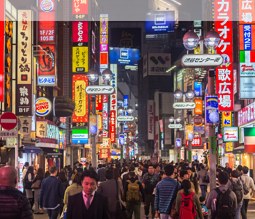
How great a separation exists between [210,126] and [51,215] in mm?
5678

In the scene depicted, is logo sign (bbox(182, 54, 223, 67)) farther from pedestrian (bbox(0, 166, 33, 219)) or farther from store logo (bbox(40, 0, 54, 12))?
store logo (bbox(40, 0, 54, 12))

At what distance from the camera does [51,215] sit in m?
13.5

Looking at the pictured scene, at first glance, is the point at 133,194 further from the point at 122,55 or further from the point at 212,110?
the point at 122,55

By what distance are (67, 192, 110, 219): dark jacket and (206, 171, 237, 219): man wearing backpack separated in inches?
160

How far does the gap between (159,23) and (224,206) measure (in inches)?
2796

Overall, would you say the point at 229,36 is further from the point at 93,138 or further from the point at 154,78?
the point at 154,78

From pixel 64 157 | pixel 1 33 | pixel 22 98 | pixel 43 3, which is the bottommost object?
pixel 64 157

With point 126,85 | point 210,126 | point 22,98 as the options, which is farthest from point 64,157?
point 126,85

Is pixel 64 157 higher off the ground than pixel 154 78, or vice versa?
pixel 154 78

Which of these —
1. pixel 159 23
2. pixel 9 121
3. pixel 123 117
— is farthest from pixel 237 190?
pixel 159 23

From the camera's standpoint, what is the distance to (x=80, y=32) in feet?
125

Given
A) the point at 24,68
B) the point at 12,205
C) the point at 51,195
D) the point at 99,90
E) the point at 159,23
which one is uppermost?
the point at 159,23

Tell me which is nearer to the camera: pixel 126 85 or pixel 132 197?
pixel 132 197

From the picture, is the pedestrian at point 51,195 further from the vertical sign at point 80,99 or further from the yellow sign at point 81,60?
the vertical sign at point 80,99
